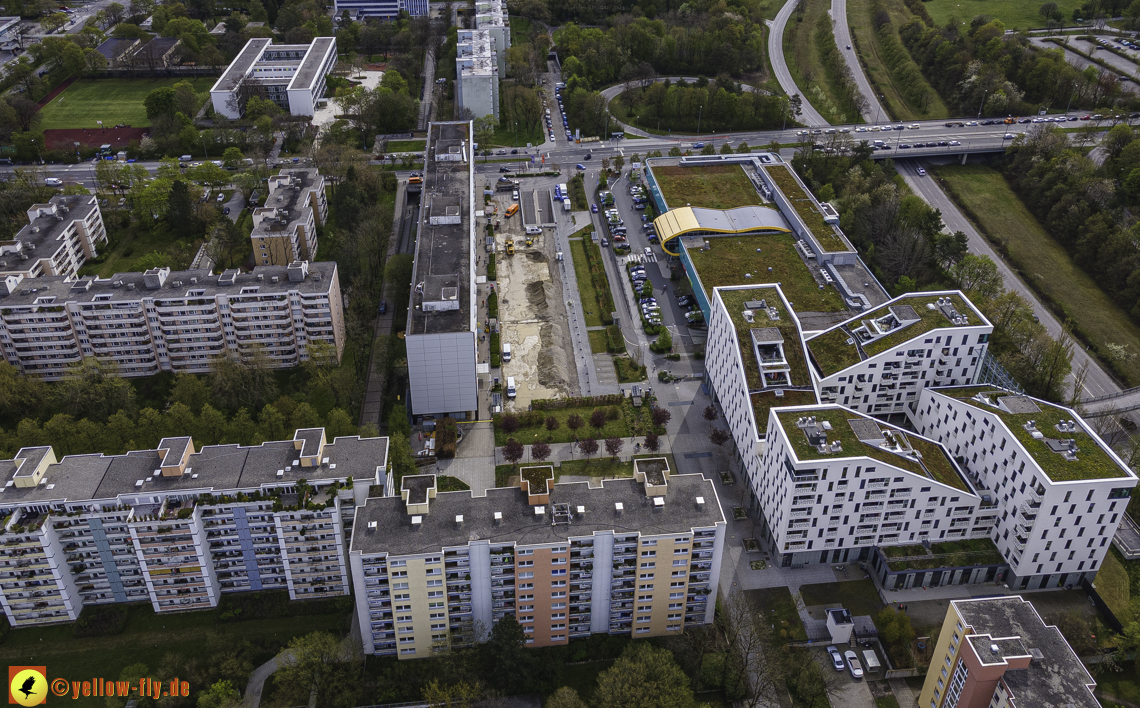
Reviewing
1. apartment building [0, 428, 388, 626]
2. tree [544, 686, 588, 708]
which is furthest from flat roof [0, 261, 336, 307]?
tree [544, 686, 588, 708]

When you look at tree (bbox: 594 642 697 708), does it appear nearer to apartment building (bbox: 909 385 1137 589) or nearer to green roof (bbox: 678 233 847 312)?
apartment building (bbox: 909 385 1137 589)

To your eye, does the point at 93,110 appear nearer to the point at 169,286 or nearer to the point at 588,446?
the point at 169,286

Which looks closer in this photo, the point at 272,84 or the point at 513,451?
the point at 513,451

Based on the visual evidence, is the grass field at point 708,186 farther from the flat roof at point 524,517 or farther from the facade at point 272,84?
the facade at point 272,84

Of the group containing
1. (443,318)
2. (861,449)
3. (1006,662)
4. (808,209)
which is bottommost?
(1006,662)

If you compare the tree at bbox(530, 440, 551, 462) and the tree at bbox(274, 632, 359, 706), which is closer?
the tree at bbox(274, 632, 359, 706)

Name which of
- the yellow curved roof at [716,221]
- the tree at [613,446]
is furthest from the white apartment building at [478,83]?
the tree at [613,446]

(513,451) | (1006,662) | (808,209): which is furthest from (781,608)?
(808,209)
